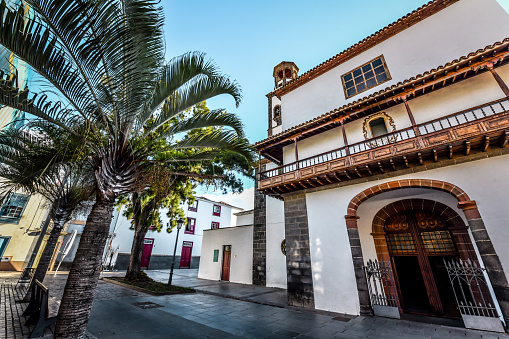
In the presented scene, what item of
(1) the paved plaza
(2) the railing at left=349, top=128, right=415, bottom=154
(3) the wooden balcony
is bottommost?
(1) the paved plaza

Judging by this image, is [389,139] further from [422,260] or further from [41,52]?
[41,52]

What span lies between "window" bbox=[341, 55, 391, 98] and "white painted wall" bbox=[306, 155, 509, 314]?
469 cm

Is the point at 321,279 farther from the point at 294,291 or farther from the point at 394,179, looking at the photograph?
the point at 394,179

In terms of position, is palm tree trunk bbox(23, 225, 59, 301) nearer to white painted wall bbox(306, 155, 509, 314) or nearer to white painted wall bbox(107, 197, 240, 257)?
white painted wall bbox(306, 155, 509, 314)

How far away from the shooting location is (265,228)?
13070 mm

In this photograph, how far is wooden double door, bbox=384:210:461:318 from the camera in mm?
6703

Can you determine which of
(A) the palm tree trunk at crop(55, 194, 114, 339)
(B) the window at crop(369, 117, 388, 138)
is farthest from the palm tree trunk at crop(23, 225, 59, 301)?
(B) the window at crop(369, 117, 388, 138)

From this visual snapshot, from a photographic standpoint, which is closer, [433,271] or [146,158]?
[146,158]

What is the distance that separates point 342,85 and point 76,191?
12.3m

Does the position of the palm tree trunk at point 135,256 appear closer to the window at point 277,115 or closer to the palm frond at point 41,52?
the palm frond at point 41,52

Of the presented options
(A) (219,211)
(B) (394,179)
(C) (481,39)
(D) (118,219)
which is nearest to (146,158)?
(B) (394,179)

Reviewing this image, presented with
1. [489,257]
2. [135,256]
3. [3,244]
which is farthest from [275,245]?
[3,244]

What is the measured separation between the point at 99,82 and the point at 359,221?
9186 millimetres

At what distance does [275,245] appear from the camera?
40.1 ft
